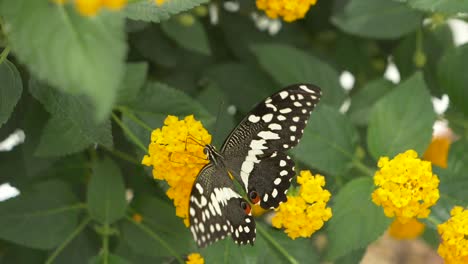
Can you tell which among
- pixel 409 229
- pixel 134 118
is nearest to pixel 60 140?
pixel 134 118

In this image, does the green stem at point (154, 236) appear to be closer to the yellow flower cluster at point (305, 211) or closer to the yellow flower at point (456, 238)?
the yellow flower cluster at point (305, 211)

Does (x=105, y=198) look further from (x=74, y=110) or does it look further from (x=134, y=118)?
(x=74, y=110)

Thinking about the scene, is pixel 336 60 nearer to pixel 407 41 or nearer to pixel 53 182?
pixel 407 41

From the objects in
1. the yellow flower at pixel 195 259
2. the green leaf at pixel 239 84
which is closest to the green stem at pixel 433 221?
the yellow flower at pixel 195 259

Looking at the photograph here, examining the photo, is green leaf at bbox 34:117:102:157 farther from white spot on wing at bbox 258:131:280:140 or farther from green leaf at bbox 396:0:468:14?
green leaf at bbox 396:0:468:14

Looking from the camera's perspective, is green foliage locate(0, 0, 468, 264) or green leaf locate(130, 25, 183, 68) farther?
green leaf locate(130, 25, 183, 68)

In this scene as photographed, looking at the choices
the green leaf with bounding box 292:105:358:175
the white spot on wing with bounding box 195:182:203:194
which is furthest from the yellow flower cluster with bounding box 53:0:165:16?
the green leaf with bounding box 292:105:358:175
